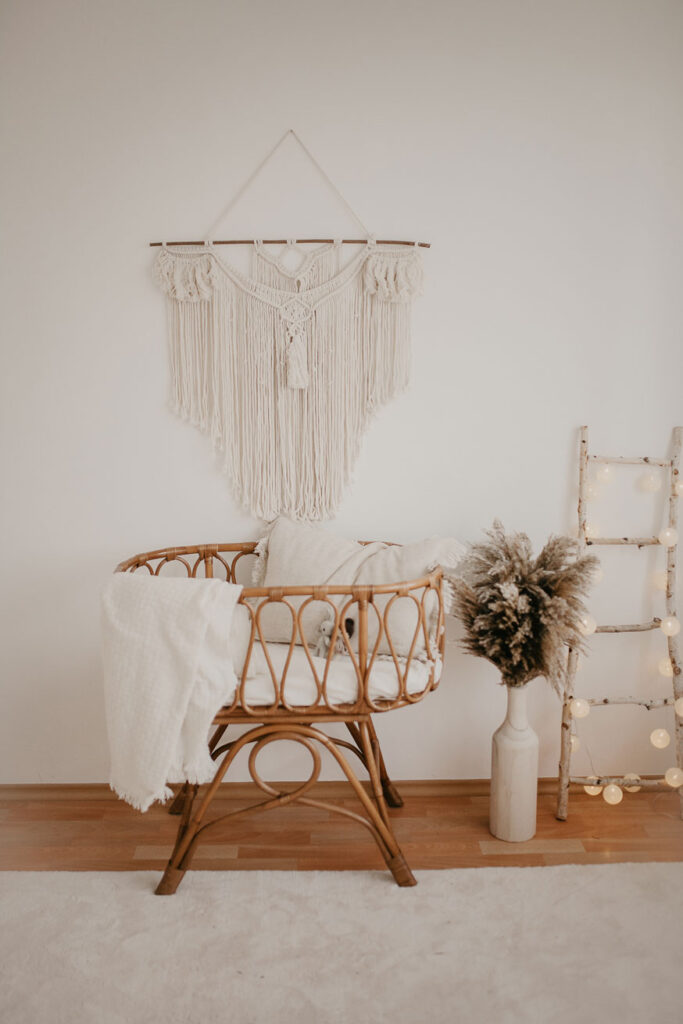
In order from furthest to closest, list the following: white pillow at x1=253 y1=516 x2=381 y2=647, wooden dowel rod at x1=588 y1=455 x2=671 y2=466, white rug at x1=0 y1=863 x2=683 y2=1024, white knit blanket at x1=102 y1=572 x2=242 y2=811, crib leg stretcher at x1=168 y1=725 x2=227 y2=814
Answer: wooden dowel rod at x1=588 y1=455 x2=671 y2=466 < crib leg stretcher at x1=168 y1=725 x2=227 y2=814 < white pillow at x1=253 y1=516 x2=381 y2=647 < white knit blanket at x1=102 y1=572 x2=242 y2=811 < white rug at x1=0 y1=863 x2=683 y2=1024

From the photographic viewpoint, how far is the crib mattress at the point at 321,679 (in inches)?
68.7

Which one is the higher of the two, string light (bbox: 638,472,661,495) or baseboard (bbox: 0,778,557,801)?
string light (bbox: 638,472,661,495)

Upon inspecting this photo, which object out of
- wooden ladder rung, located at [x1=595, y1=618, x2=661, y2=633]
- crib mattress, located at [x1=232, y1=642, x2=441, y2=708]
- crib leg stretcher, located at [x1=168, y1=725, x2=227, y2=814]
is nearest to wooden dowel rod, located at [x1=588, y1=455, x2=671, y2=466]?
wooden ladder rung, located at [x1=595, y1=618, x2=661, y2=633]

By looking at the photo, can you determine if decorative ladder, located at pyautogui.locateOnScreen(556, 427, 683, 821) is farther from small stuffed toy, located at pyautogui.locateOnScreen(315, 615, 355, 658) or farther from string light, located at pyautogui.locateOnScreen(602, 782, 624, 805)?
small stuffed toy, located at pyautogui.locateOnScreen(315, 615, 355, 658)

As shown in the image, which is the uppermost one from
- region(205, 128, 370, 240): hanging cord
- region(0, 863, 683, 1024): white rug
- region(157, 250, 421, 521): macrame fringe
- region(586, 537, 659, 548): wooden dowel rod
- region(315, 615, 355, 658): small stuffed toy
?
region(205, 128, 370, 240): hanging cord

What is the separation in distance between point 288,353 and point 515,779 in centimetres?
133

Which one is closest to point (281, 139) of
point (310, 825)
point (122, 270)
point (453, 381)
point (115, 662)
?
point (122, 270)

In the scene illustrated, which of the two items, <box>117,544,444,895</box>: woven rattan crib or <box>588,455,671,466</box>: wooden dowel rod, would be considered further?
<box>588,455,671,466</box>: wooden dowel rod

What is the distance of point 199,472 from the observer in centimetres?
227

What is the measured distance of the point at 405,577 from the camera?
6.41 feet

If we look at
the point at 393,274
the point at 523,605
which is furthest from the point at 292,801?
the point at 393,274

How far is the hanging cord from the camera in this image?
2.16m

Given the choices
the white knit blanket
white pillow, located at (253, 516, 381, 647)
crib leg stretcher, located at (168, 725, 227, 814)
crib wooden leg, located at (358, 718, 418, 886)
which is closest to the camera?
the white knit blanket

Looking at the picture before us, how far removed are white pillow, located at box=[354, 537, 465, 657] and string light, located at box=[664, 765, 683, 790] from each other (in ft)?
2.77
